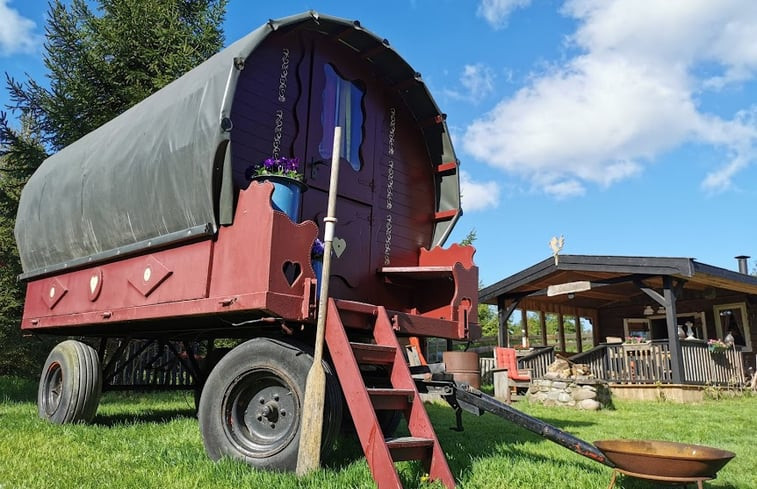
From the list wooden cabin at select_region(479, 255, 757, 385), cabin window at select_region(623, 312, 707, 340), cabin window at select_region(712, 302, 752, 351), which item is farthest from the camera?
cabin window at select_region(623, 312, 707, 340)

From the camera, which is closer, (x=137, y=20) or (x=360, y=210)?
(x=360, y=210)

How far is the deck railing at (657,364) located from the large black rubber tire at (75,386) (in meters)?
11.2

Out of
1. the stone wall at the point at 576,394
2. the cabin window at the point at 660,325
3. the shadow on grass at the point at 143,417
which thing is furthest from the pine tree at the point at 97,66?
the cabin window at the point at 660,325

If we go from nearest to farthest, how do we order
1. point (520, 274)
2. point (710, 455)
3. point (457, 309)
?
point (710, 455), point (457, 309), point (520, 274)

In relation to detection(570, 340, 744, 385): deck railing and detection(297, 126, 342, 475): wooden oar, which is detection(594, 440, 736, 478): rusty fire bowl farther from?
detection(570, 340, 744, 385): deck railing

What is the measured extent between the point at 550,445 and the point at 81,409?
4.74 metres

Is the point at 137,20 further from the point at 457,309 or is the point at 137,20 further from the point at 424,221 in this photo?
the point at 457,309

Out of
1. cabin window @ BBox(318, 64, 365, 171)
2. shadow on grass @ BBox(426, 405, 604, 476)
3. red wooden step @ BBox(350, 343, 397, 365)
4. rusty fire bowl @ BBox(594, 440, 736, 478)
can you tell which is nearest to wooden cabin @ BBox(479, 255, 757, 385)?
shadow on grass @ BBox(426, 405, 604, 476)

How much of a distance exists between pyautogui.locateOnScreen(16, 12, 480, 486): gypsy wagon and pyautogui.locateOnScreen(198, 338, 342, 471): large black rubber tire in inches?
0.5

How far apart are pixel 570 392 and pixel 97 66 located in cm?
1291

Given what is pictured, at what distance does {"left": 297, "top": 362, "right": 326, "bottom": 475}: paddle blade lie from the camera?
3.56 metres

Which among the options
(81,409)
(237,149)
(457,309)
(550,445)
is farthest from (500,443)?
(81,409)

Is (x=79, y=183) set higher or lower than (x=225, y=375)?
higher

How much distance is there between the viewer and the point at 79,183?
6.32m
